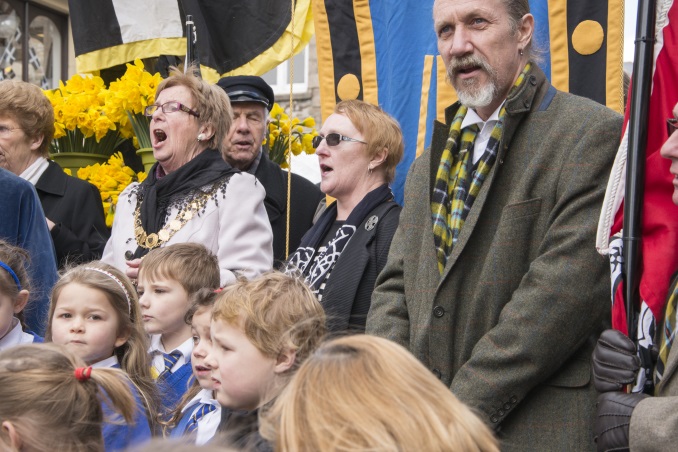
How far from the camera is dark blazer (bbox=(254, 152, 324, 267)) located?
18.4 ft

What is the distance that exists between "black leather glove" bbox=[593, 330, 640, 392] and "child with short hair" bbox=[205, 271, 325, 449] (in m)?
0.82

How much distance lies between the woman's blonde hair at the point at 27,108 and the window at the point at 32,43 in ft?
25.1

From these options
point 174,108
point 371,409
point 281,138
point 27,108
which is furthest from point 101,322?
point 281,138

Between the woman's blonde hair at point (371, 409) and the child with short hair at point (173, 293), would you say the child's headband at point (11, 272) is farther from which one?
the woman's blonde hair at point (371, 409)

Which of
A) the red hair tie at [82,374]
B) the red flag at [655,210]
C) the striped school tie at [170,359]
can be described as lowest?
the striped school tie at [170,359]

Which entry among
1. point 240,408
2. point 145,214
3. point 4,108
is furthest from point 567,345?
point 4,108

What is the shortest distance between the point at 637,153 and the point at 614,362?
590mm

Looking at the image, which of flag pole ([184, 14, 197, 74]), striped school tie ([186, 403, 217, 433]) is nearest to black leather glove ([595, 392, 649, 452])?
striped school tie ([186, 403, 217, 433])

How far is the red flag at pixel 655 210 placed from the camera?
2.89 metres

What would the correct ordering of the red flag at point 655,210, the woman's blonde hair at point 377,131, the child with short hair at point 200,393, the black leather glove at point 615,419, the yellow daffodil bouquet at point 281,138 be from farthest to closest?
the yellow daffodil bouquet at point 281,138, the woman's blonde hair at point 377,131, the child with short hair at point 200,393, the red flag at point 655,210, the black leather glove at point 615,419

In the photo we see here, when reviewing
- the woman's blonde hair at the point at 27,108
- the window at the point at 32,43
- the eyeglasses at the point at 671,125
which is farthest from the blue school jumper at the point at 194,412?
the window at the point at 32,43

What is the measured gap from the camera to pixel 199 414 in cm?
377

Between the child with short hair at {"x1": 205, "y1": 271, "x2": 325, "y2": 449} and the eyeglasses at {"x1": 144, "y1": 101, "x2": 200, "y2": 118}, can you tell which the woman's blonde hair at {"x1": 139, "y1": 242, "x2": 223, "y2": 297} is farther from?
the child with short hair at {"x1": 205, "y1": 271, "x2": 325, "y2": 449}

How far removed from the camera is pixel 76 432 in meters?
2.72
